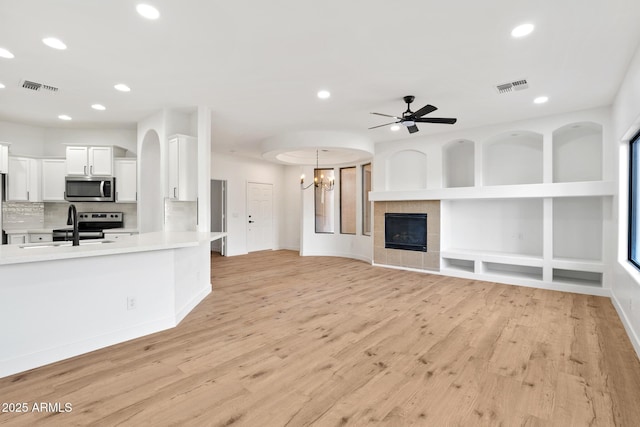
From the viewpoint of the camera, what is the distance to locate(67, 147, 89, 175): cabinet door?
551 centimetres

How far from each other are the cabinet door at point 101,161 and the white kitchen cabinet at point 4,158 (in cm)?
117

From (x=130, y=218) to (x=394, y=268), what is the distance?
17.9 ft

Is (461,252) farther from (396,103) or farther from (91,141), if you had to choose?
(91,141)

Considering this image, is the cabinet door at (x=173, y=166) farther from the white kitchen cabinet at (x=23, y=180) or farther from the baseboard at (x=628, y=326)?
the baseboard at (x=628, y=326)

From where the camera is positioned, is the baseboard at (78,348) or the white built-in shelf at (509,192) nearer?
the baseboard at (78,348)

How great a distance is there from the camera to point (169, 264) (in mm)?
3344

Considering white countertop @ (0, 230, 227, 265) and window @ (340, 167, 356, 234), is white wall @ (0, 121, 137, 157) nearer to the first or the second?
white countertop @ (0, 230, 227, 265)

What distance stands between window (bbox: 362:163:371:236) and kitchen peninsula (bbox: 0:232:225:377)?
532 centimetres

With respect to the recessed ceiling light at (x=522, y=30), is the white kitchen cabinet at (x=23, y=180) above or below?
below

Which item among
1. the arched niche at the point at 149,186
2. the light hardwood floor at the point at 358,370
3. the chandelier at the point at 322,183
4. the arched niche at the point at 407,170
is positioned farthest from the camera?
the chandelier at the point at 322,183

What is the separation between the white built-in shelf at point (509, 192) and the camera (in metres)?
4.57

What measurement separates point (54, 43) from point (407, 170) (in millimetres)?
Result: 5968

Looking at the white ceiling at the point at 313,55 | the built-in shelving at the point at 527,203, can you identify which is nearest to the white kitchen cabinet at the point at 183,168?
the white ceiling at the point at 313,55

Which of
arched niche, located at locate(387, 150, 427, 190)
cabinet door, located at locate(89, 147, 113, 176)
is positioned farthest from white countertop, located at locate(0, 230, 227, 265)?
arched niche, located at locate(387, 150, 427, 190)
